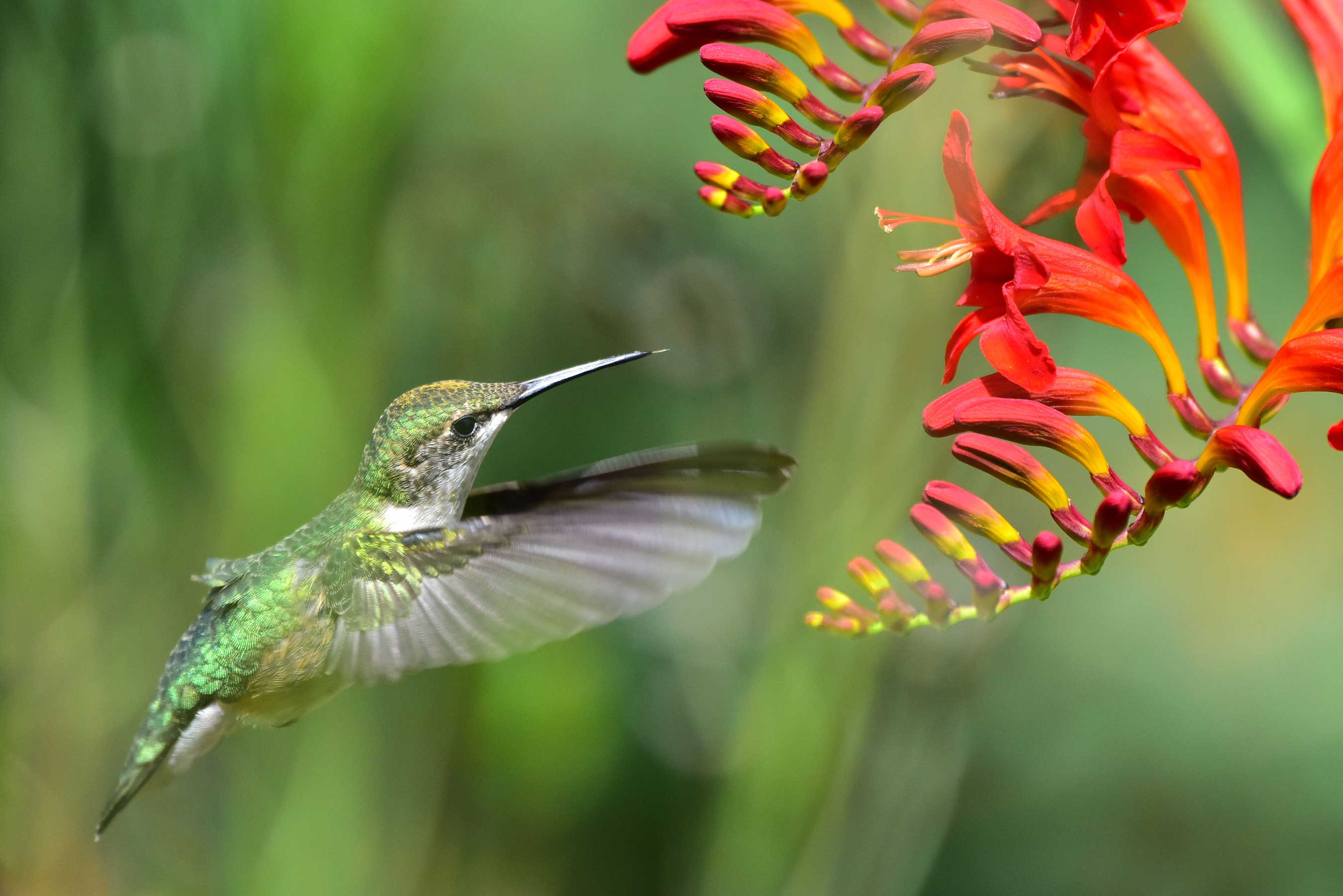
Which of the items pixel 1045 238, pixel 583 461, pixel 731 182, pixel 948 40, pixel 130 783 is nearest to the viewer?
pixel 948 40

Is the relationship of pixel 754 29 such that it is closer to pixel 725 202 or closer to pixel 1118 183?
pixel 725 202

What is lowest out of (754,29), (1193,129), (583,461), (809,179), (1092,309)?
(583,461)

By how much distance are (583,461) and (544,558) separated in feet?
5.30

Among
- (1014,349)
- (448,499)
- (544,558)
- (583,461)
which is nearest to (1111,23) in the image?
(1014,349)

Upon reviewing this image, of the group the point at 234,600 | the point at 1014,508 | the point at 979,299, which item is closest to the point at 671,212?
the point at 1014,508

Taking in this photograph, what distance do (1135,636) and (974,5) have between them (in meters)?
2.22

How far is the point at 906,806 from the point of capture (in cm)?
221

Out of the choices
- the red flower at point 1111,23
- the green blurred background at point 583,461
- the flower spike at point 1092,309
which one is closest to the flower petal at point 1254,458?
the flower spike at point 1092,309

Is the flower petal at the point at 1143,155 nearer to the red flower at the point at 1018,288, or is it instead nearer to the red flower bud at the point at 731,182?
the red flower at the point at 1018,288

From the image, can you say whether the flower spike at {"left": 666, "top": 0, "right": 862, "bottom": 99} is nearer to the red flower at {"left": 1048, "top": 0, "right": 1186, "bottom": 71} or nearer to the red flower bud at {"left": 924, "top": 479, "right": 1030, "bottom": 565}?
the red flower at {"left": 1048, "top": 0, "right": 1186, "bottom": 71}

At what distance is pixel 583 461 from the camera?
3148 mm

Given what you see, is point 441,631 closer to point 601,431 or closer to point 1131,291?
point 1131,291

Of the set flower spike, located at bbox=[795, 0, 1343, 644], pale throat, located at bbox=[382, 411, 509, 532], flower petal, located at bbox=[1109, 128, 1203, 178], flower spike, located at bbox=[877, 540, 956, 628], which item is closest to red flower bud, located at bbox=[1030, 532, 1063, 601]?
flower spike, located at bbox=[795, 0, 1343, 644]

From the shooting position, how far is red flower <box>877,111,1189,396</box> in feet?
3.67
